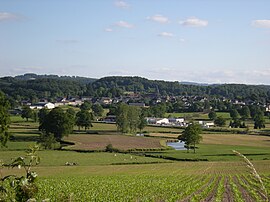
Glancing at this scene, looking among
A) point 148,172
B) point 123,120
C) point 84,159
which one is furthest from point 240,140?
point 148,172

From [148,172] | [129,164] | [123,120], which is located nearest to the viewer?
[148,172]

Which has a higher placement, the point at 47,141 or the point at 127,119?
the point at 127,119

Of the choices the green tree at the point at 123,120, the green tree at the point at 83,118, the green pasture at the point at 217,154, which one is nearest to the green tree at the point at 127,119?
the green tree at the point at 123,120

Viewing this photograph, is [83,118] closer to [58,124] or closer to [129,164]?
[58,124]

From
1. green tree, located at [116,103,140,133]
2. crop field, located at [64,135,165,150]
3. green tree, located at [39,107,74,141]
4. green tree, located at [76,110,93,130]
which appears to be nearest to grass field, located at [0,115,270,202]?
crop field, located at [64,135,165,150]

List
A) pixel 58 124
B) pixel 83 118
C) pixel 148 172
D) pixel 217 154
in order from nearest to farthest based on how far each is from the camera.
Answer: pixel 148 172
pixel 217 154
pixel 58 124
pixel 83 118

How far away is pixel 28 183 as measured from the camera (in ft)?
15.4

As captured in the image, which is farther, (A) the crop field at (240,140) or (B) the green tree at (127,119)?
(B) the green tree at (127,119)

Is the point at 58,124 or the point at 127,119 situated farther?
the point at 127,119

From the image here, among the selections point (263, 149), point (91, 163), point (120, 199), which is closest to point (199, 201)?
point (120, 199)

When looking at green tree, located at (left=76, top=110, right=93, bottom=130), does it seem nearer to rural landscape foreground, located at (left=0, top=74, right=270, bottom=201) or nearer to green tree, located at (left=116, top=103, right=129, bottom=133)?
rural landscape foreground, located at (left=0, top=74, right=270, bottom=201)

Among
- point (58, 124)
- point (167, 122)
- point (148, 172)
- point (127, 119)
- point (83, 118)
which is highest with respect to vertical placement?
point (83, 118)

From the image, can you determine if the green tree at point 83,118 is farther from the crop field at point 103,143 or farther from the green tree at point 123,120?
the crop field at point 103,143

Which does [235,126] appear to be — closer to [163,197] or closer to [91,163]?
[91,163]
